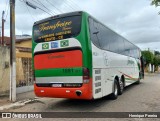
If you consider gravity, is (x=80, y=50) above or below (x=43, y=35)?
below

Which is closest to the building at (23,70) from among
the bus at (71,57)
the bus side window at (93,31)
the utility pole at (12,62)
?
the utility pole at (12,62)

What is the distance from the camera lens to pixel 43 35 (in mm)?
9023

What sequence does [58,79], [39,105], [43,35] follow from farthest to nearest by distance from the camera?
[39,105] < [43,35] < [58,79]

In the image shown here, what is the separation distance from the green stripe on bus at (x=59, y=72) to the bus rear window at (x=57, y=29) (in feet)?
3.99

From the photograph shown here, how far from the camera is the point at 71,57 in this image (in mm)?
8102

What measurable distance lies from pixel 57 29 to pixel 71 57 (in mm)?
1348

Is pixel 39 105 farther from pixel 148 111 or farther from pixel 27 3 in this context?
pixel 27 3

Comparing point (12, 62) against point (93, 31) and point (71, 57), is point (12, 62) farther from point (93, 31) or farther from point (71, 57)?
point (93, 31)

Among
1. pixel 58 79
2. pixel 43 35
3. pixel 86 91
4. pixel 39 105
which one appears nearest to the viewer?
pixel 86 91

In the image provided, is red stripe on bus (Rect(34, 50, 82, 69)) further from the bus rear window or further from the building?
the building

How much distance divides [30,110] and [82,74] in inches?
107

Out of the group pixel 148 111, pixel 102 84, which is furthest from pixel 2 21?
pixel 148 111

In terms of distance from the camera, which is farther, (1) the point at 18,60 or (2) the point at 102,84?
(1) the point at 18,60

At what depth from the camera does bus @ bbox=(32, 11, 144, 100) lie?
787 centimetres
